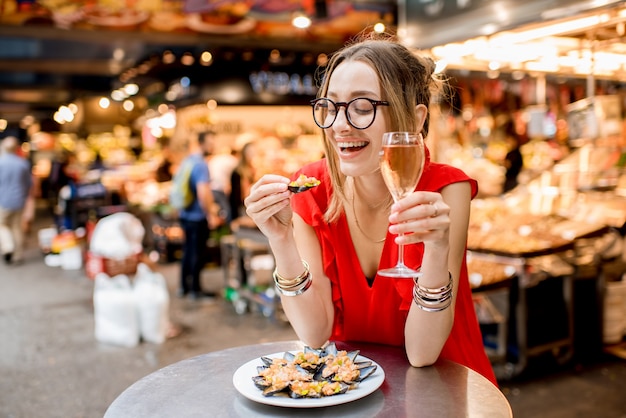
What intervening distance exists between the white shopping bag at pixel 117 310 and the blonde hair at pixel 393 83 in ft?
13.3

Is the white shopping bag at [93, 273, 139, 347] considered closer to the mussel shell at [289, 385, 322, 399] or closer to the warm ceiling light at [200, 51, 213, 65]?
the mussel shell at [289, 385, 322, 399]

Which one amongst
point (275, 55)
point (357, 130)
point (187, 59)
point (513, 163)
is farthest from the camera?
point (275, 55)

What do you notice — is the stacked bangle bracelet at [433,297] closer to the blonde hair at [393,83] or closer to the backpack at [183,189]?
the blonde hair at [393,83]

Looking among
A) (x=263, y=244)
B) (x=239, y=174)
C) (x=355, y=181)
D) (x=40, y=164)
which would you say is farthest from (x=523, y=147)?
(x=40, y=164)

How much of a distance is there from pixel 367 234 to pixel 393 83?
1.62 feet

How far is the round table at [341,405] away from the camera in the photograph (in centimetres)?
139

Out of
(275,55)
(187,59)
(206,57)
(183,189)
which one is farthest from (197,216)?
(275,55)

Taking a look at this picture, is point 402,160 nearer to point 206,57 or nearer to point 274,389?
point 274,389

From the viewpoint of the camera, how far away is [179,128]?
14.4 meters

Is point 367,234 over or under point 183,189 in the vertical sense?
over

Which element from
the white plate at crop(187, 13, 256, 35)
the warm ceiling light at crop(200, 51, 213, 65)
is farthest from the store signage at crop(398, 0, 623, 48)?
the warm ceiling light at crop(200, 51, 213, 65)

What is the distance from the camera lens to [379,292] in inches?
72.8

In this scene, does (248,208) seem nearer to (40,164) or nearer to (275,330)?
(275,330)

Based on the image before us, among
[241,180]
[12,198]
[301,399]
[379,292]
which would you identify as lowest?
[12,198]
